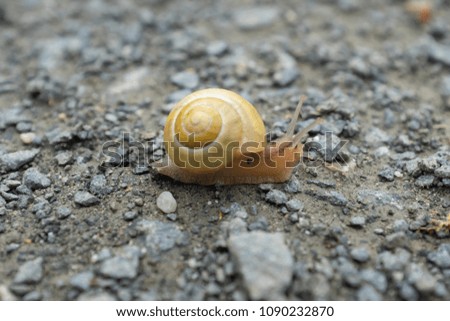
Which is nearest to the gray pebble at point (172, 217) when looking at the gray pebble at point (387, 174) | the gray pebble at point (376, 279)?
the gray pebble at point (376, 279)

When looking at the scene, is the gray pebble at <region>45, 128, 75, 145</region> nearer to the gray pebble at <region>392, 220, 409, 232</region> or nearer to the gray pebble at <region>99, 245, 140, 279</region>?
the gray pebble at <region>99, 245, 140, 279</region>

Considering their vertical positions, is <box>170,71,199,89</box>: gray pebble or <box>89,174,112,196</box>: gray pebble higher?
→ <box>170,71,199,89</box>: gray pebble

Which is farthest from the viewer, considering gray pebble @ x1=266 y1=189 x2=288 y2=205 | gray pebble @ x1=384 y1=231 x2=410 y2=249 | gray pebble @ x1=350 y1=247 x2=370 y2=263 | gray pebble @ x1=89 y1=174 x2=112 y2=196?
gray pebble @ x1=89 y1=174 x2=112 y2=196

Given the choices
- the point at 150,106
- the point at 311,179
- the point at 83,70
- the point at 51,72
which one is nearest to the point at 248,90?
the point at 150,106

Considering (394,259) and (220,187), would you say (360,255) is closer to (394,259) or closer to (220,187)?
(394,259)

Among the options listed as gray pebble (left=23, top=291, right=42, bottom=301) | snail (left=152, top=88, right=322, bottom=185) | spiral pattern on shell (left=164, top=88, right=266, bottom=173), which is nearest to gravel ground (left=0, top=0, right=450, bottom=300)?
gray pebble (left=23, top=291, right=42, bottom=301)

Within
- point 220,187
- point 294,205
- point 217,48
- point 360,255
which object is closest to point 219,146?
point 220,187

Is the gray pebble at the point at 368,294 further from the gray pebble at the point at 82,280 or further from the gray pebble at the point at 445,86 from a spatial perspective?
the gray pebble at the point at 445,86
